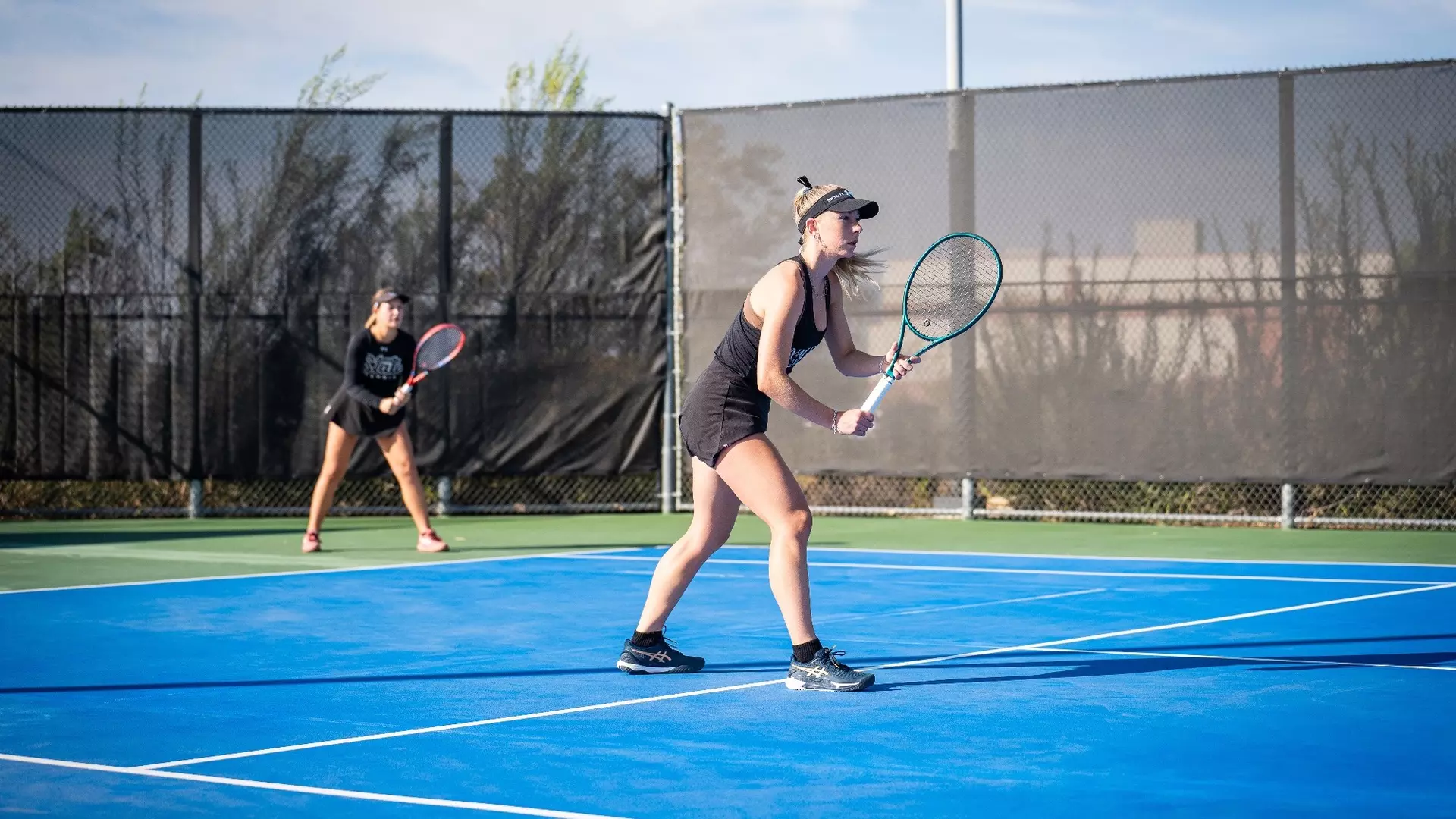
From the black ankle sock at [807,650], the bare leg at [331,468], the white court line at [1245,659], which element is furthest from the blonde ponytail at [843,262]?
the bare leg at [331,468]

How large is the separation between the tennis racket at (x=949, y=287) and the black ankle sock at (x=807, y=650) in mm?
1147

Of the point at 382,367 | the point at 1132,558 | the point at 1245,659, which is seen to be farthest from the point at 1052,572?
the point at 382,367

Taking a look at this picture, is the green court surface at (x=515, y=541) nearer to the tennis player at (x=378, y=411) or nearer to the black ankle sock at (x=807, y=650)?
the tennis player at (x=378, y=411)

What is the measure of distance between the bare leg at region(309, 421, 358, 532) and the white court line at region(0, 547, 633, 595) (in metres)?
0.40

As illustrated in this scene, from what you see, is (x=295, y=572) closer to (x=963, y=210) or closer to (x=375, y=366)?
(x=375, y=366)

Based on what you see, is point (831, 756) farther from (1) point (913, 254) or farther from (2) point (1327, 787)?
(1) point (913, 254)

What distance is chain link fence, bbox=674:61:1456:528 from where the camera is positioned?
40.0 ft

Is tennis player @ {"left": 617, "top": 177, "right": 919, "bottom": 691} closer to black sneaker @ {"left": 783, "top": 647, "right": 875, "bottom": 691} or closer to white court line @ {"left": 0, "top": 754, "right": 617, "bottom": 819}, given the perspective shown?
black sneaker @ {"left": 783, "top": 647, "right": 875, "bottom": 691}

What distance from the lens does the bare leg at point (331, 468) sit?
1170 cm

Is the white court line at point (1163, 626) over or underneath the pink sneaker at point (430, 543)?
underneath

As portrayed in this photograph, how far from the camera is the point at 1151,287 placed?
12.8 meters

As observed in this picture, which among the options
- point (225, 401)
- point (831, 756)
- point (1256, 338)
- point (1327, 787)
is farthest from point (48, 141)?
point (1327, 787)

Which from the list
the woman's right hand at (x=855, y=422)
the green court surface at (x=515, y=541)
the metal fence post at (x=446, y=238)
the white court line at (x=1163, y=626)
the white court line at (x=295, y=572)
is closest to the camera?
the woman's right hand at (x=855, y=422)

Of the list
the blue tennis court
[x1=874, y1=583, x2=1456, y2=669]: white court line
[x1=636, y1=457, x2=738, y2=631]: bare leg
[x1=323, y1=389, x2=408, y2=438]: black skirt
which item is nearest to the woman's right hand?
[x1=636, y1=457, x2=738, y2=631]: bare leg
